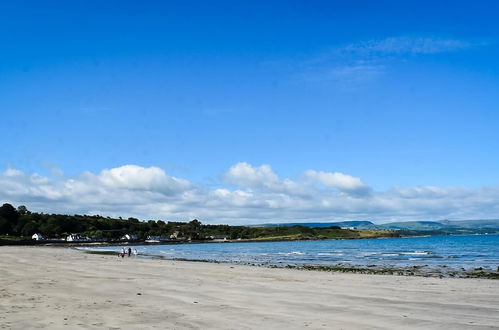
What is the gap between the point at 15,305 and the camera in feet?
55.6

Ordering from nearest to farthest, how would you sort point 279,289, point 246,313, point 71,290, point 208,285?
point 246,313 < point 71,290 < point 279,289 < point 208,285

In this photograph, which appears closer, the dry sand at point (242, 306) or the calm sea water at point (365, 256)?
the dry sand at point (242, 306)

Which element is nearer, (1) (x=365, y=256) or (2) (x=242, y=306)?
(2) (x=242, y=306)

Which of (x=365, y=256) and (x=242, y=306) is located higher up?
(x=242, y=306)

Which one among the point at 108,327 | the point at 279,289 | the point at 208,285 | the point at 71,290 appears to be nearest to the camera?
the point at 108,327

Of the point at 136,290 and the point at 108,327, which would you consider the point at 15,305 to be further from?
the point at 136,290

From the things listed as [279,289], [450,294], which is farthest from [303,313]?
[450,294]

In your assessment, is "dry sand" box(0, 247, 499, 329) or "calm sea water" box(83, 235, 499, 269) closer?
"dry sand" box(0, 247, 499, 329)

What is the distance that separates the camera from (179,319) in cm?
1509

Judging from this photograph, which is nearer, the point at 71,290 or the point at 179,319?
the point at 179,319

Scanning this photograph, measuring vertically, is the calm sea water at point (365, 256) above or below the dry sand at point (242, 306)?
below

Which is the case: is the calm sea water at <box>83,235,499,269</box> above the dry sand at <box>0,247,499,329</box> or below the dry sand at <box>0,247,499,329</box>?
below

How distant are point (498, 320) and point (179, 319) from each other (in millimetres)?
9799

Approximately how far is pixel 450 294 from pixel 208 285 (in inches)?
485
